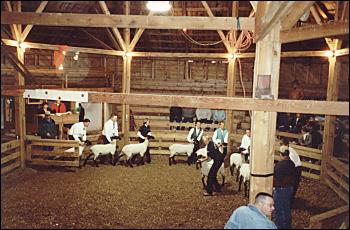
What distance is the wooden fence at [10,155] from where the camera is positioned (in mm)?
9727

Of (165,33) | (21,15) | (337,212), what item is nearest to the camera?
A: (337,212)

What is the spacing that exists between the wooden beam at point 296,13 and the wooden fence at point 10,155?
7.80 meters

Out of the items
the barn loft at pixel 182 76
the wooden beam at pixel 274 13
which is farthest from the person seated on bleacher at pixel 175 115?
the wooden beam at pixel 274 13

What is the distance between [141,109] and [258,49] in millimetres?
12284

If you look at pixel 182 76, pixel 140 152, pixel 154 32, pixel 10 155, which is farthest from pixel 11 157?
pixel 182 76

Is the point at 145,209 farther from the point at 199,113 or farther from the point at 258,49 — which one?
the point at 199,113

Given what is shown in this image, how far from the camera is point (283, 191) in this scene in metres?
6.50

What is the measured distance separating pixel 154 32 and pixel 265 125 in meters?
10.8

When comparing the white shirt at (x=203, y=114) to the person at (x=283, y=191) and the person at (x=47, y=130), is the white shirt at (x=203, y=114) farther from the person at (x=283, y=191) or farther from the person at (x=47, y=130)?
the person at (x=283, y=191)

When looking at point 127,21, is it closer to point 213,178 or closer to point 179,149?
point 213,178

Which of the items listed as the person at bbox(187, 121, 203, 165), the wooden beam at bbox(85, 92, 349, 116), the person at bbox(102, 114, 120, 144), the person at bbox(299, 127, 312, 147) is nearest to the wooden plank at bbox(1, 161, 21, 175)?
the person at bbox(102, 114, 120, 144)

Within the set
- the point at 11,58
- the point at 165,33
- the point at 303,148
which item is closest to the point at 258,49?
the point at 11,58

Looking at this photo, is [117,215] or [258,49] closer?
[258,49]

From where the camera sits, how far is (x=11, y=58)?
6.97m
